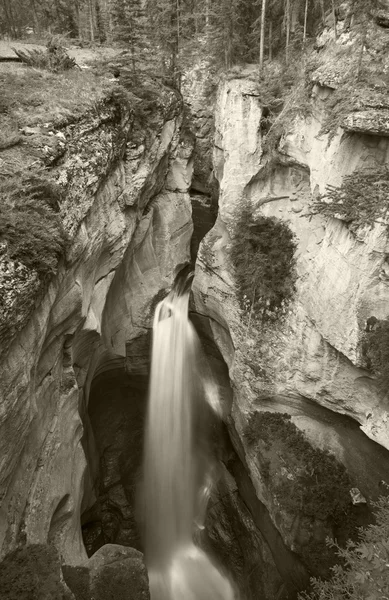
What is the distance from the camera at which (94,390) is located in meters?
20.6

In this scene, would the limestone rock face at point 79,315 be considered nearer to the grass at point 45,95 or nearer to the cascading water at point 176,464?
the grass at point 45,95

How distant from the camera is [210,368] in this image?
21.4 m

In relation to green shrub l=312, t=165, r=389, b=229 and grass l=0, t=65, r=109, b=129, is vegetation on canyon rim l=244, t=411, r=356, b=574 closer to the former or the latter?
green shrub l=312, t=165, r=389, b=229

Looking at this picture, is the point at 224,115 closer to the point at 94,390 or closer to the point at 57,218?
the point at 57,218

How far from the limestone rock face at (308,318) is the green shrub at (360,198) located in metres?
0.42

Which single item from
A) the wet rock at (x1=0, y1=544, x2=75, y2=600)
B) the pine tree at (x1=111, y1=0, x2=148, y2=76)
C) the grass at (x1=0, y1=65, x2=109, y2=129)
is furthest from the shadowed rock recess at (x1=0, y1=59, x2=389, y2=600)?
the pine tree at (x1=111, y1=0, x2=148, y2=76)

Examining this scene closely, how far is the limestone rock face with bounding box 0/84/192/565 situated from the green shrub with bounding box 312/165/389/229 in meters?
8.63

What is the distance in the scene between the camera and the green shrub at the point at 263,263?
52.3 ft

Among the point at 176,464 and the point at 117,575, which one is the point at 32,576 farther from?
the point at 176,464

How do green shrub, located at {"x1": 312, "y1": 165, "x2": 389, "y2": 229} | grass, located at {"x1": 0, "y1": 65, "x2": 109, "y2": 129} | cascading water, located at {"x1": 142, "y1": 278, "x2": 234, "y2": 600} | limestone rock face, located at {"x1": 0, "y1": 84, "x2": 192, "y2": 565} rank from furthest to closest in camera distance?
cascading water, located at {"x1": 142, "y1": 278, "x2": 234, "y2": 600} → grass, located at {"x1": 0, "y1": 65, "x2": 109, "y2": 129} → green shrub, located at {"x1": 312, "y1": 165, "x2": 389, "y2": 229} → limestone rock face, located at {"x1": 0, "y1": 84, "x2": 192, "y2": 565}

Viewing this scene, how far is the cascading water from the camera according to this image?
16719 millimetres

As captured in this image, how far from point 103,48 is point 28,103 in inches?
821

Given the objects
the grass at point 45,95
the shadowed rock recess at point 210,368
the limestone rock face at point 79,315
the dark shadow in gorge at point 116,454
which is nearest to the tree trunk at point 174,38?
the limestone rock face at point 79,315

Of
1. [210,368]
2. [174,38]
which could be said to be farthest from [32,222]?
[174,38]
